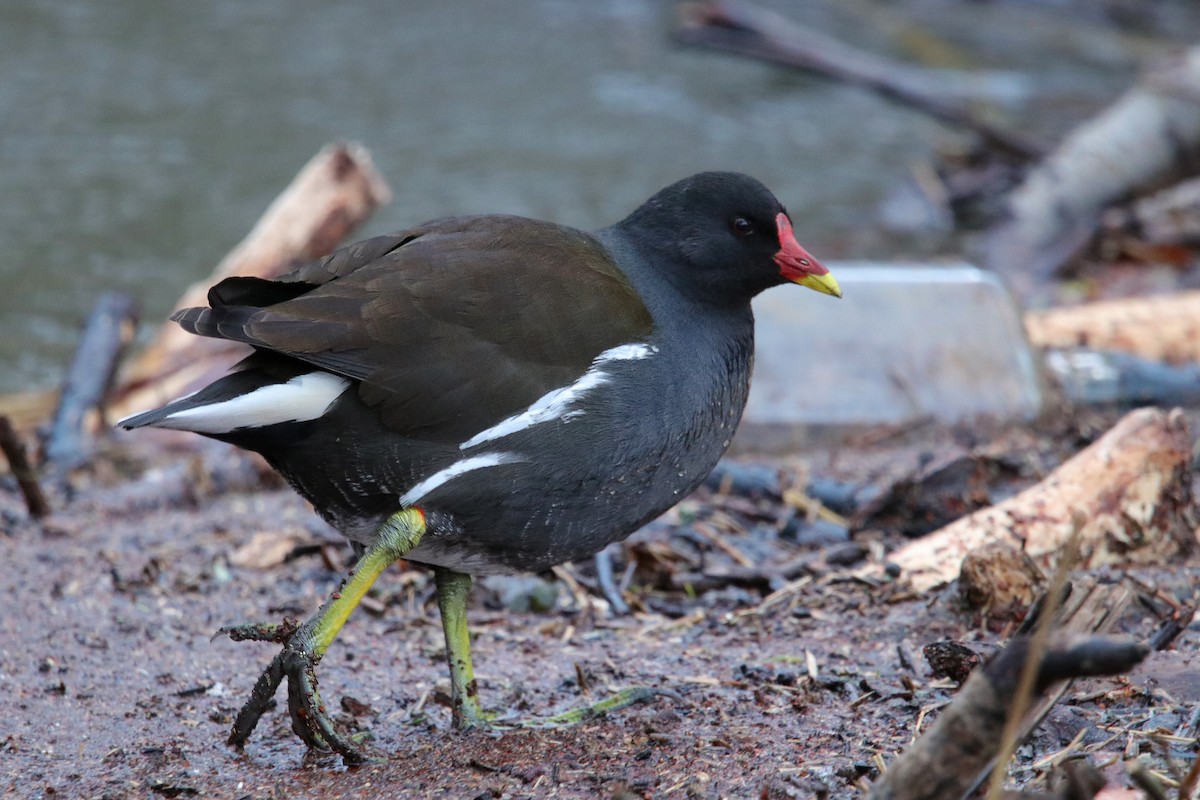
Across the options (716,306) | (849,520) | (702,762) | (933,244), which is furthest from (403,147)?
(702,762)

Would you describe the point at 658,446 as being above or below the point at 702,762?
above

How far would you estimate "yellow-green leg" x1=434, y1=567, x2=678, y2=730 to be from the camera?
125 inches

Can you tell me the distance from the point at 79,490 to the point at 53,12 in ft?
30.6

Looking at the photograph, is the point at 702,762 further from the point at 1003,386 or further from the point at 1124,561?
the point at 1003,386

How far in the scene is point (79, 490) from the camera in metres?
5.34

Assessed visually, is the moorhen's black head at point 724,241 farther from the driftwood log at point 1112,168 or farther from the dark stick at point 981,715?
the driftwood log at point 1112,168

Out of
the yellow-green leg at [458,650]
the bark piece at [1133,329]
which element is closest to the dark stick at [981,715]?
the yellow-green leg at [458,650]

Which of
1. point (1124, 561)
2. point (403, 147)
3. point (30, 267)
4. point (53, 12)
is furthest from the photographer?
point (53, 12)

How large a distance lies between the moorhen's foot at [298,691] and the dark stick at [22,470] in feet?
5.69

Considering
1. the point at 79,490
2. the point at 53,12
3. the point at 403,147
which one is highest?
the point at 53,12

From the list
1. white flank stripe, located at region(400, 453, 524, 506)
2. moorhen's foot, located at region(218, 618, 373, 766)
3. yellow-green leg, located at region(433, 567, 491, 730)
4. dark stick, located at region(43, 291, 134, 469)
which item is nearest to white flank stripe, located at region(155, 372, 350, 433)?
white flank stripe, located at region(400, 453, 524, 506)

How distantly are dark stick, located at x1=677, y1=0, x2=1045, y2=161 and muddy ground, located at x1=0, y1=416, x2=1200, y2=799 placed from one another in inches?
257

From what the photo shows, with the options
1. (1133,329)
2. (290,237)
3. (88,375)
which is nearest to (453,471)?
(88,375)

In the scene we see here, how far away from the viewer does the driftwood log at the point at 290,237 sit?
254 inches
